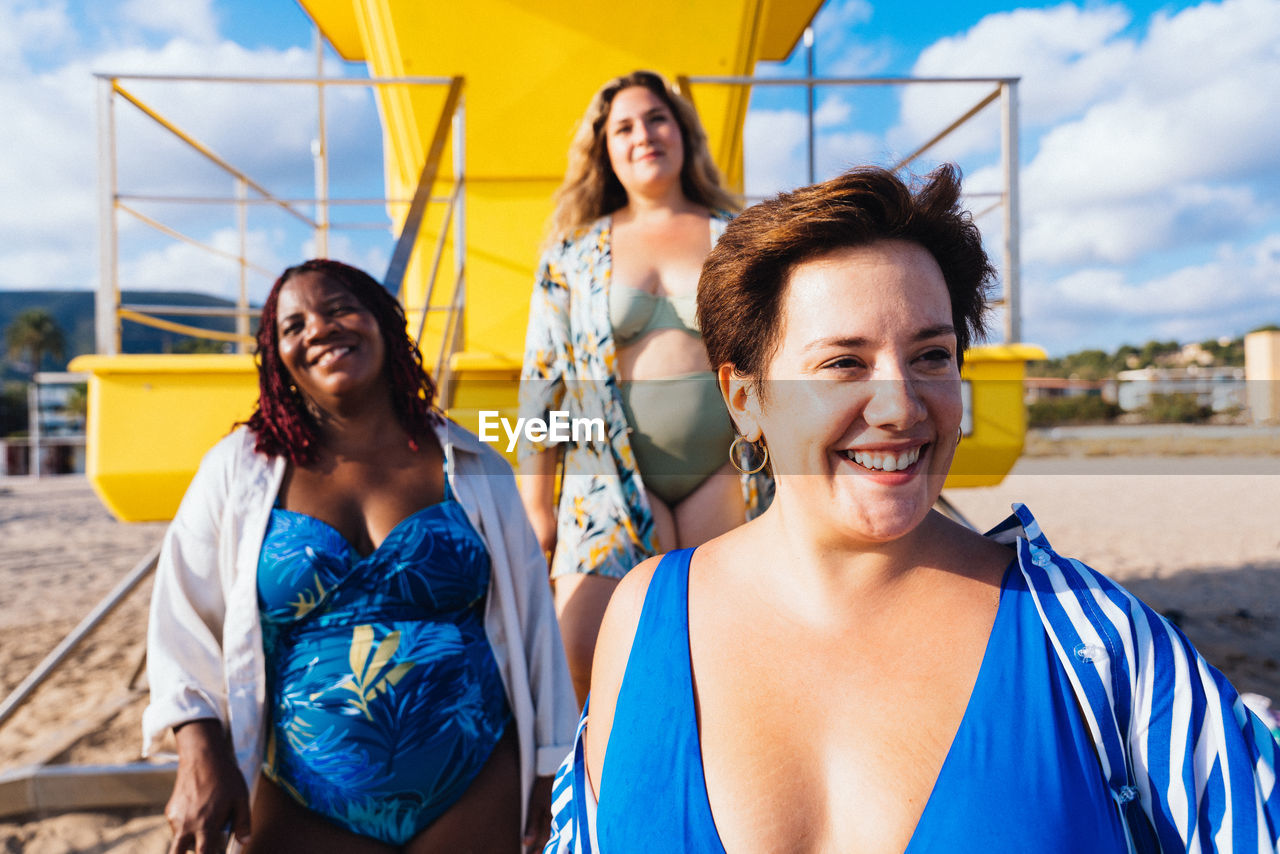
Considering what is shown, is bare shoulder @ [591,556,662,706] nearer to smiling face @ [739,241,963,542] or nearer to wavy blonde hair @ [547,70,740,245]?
smiling face @ [739,241,963,542]

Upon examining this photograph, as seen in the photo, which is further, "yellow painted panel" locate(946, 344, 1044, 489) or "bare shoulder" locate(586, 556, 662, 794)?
"yellow painted panel" locate(946, 344, 1044, 489)

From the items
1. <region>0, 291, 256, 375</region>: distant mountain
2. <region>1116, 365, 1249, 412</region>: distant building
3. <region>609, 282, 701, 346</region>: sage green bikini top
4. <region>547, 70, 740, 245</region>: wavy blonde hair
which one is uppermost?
<region>0, 291, 256, 375</region>: distant mountain

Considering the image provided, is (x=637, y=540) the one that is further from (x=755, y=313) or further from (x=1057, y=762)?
(x=1057, y=762)

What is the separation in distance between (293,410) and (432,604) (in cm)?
62

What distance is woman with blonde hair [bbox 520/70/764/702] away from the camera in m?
1.98

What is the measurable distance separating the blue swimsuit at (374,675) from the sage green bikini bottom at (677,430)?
51 centimetres

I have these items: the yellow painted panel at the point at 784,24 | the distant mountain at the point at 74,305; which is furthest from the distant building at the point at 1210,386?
the distant mountain at the point at 74,305

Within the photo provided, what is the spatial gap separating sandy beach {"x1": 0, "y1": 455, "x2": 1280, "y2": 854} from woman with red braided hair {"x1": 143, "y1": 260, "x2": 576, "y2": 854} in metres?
1.79

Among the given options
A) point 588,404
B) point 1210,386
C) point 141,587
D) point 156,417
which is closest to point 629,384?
point 588,404

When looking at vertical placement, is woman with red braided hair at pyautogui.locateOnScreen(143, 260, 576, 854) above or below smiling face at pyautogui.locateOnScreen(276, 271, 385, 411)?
below

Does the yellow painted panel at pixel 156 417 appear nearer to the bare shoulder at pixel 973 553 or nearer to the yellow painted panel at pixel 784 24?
the bare shoulder at pixel 973 553

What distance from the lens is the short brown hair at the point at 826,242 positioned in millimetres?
958

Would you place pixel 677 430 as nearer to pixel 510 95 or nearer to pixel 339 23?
pixel 510 95

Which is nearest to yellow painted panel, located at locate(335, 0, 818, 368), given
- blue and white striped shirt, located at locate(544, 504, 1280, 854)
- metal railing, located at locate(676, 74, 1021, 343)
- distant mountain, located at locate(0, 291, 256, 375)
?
metal railing, located at locate(676, 74, 1021, 343)
